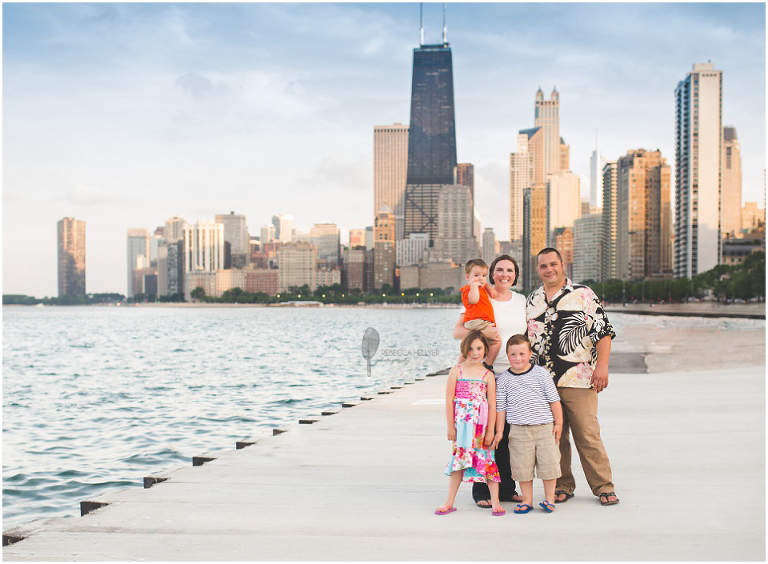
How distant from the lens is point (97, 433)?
17.8 m

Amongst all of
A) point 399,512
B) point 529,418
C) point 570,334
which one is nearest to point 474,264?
point 570,334

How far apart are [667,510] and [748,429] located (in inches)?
182

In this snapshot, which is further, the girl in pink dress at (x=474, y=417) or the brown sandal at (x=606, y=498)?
the brown sandal at (x=606, y=498)

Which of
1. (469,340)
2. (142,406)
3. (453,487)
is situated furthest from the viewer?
(142,406)

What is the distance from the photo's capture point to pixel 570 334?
6.25 meters

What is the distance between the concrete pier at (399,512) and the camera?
529 centimetres

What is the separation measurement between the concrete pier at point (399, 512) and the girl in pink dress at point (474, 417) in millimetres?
355

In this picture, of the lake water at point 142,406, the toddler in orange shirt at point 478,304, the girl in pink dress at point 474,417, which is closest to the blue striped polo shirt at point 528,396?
the girl in pink dress at point 474,417

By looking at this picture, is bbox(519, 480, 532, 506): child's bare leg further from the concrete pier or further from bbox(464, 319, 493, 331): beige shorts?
bbox(464, 319, 493, 331): beige shorts

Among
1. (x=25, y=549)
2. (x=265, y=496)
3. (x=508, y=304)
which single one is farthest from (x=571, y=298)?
(x=25, y=549)

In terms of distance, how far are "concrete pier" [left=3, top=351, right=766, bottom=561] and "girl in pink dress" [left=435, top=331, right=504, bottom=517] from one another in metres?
0.36

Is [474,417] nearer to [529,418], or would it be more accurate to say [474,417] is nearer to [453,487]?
[529,418]

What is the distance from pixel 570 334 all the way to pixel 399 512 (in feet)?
6.37

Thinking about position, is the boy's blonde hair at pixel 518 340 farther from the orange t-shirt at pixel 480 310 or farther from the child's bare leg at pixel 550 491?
the child's bare leg at pixel 550 491
